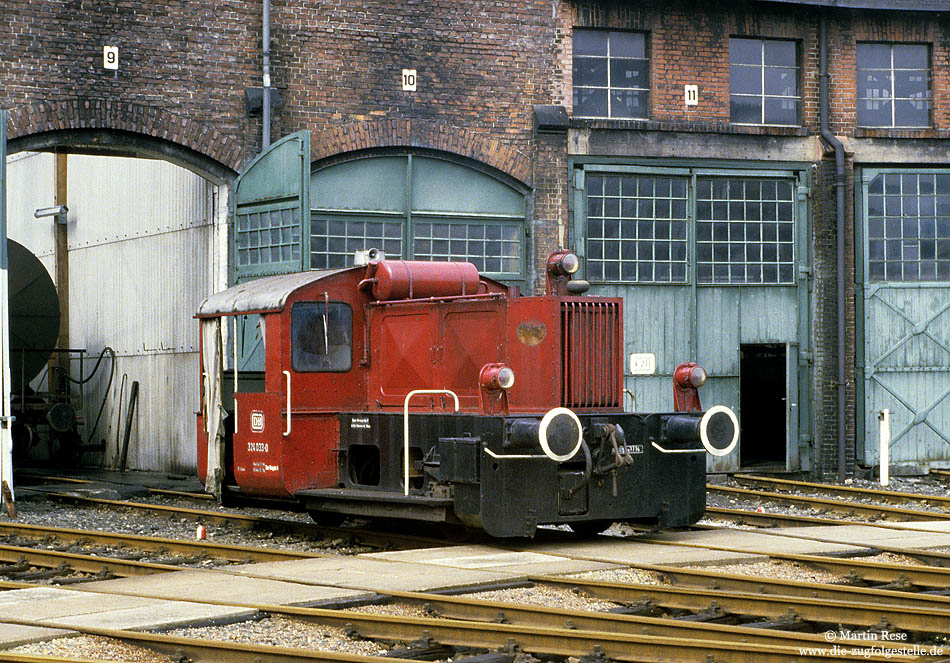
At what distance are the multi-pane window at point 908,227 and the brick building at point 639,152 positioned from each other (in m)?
0.03

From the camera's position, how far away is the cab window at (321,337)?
11.7 m

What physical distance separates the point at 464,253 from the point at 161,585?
10.1 meters

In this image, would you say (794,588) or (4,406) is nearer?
(794,588)

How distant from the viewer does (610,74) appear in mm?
19094

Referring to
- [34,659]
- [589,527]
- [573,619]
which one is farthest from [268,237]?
[34,659]

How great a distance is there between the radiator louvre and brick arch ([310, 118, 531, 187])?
7806 millimetres

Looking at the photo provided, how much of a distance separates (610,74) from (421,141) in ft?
9.99

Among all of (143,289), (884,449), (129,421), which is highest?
(143,289)

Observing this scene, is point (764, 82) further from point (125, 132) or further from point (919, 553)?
point (919, 553)

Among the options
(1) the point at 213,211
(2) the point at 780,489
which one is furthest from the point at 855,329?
(1) the point at 213,211

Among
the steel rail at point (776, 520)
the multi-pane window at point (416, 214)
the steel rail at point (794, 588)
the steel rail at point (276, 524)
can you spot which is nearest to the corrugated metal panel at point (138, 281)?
the multi-pane window at point (416, 214)

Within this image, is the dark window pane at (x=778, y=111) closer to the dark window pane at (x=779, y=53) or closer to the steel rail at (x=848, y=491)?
the dark window pane at (x=779, y=53)

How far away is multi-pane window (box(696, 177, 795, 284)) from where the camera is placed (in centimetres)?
1922

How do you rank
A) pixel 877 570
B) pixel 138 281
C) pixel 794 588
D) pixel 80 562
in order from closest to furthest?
pixel 794 588
pixel 877 570
pixel 80 562
pixel 138 281
